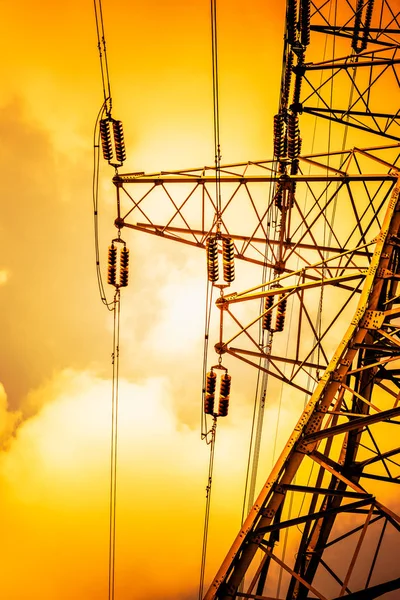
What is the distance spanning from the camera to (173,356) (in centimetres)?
3108

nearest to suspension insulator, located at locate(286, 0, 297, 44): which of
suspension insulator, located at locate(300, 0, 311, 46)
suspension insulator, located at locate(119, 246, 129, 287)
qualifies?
suspension insulator, located at locate(300, 0, 311, 46)

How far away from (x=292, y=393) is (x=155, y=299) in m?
7.03

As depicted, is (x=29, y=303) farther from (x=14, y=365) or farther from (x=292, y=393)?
(x=292, y=393)

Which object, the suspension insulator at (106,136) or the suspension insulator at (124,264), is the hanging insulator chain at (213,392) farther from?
A: the suspension insulator at (106,136)

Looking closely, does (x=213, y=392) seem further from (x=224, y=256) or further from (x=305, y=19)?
(x=305, y=19)

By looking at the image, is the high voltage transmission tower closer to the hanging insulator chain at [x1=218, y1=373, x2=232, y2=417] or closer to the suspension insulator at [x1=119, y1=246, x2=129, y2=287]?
the hanging insulator chain at [x1=218, y1=373, x2=232, y2=417]

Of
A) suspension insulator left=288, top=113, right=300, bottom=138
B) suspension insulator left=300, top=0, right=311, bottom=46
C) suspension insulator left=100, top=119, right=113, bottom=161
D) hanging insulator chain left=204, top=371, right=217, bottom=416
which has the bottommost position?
hanging insulator chain left=204, top=371, right=217, bottom=416

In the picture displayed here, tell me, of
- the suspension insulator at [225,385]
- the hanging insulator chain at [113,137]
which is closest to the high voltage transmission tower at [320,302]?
the suspension insulator at [225,385]

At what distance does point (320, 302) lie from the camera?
22.9 m

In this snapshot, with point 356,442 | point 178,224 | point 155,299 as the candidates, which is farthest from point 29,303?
point 356,442

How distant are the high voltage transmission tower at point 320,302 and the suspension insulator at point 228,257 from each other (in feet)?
0.08

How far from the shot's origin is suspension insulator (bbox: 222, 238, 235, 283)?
15.8 m

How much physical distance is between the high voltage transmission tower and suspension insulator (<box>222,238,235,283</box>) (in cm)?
2

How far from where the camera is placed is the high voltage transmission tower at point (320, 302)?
32.3 feet
